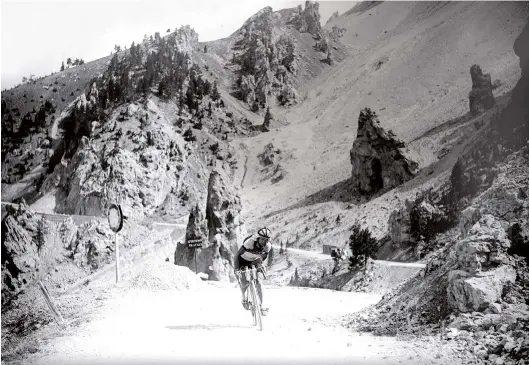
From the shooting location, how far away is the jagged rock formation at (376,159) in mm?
21905

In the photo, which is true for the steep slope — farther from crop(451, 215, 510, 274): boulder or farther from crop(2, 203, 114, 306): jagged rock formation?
crop(451, 215, 510, 274): boulder

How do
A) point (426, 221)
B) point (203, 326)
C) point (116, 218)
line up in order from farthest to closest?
point (426, 221) < point (116, 218) < point (203, 326)

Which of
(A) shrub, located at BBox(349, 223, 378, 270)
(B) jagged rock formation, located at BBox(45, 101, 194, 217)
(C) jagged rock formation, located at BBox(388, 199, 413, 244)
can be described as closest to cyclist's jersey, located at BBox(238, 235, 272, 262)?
(B) jagged rock formation, located at BBox(45, 101, 194, 217)

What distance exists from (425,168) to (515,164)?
10710mm

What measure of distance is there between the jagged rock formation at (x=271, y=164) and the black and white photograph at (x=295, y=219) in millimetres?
364

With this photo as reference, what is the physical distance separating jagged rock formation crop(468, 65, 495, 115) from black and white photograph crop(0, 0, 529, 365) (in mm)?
93

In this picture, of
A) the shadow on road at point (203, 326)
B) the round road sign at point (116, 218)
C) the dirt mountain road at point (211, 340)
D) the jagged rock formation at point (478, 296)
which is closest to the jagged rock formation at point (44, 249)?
the round road sign at point (116, 218)

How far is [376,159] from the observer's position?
24.2m

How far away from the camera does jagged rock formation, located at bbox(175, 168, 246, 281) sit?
17109 mm

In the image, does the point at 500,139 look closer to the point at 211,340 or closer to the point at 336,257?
the point at 336,257

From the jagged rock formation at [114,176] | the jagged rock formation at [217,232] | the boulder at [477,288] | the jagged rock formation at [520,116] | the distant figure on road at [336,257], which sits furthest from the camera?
the distant figure on road at [336,257]

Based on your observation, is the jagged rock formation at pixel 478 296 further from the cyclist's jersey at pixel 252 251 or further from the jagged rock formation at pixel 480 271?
the cyclist's jersey at pixel 252 251

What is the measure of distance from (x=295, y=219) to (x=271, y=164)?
9.43 metres

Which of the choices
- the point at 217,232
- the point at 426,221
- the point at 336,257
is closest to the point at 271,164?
the point at 217,232
